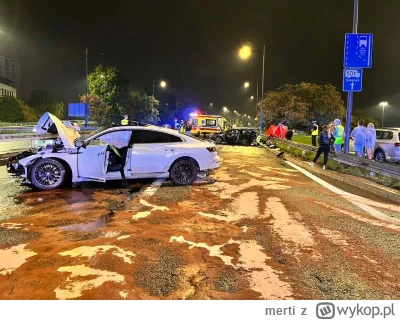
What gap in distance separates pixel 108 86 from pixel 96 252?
4940 cm

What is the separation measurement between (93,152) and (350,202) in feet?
19.0

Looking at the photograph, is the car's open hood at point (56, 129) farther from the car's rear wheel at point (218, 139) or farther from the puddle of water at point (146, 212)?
the car's rear wheel at point (218, 139)

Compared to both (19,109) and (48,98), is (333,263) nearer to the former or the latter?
(19,109)

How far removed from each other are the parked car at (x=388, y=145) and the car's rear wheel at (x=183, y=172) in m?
9.62

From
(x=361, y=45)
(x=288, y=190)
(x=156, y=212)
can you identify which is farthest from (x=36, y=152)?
(x=361, y=45)

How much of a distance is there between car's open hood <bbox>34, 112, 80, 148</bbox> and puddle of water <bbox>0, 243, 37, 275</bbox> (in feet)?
13.4

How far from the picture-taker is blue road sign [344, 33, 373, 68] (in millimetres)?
13906

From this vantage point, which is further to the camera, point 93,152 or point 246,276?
point 93,152

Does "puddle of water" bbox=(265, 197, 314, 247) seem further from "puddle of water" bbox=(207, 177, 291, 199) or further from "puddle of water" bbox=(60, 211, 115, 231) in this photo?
"puddle of water" bbox=(60, 211, 115, 231)

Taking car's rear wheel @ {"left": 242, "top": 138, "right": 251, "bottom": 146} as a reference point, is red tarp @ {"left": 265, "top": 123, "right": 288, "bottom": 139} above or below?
above

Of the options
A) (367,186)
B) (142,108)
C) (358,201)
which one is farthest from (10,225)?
(142,108)

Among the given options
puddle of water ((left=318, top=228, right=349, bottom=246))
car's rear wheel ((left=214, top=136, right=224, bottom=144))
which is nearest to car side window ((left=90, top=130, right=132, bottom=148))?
puddle of water ((left=318, top=228, right=349, bottom=246))

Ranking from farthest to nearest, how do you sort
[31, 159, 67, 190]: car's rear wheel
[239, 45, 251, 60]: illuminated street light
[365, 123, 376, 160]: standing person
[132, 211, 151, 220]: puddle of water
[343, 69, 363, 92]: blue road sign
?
[239, 45, 251, 60]: illuminated street light < [365, 123, 376, 160]: standing person < [343, 69, 363, 92]: blue road sign < [31, 159, 67, 190]: car's rear wheel < [132, 211, 151, 220]: puddle of water

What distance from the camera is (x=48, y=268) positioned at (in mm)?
4223
